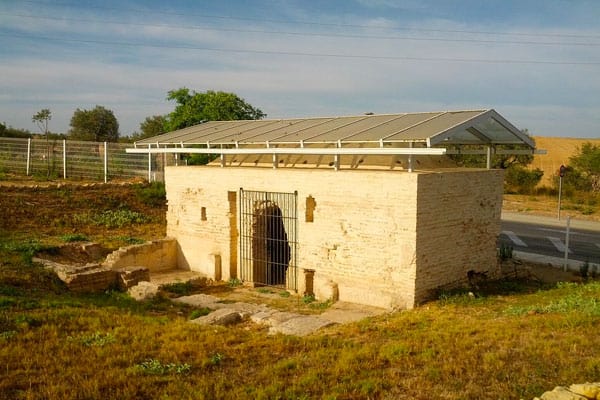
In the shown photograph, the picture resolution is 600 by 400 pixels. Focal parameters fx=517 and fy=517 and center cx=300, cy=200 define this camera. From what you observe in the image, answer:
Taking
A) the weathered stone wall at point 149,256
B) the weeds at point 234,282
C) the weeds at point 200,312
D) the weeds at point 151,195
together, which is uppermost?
the weeds at point 151,195

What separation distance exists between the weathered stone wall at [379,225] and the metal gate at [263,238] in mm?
378

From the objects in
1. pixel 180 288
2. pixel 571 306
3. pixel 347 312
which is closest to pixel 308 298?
pixel 347 312

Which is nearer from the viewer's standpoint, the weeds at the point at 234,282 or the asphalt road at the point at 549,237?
the weeds at the point at 234,282

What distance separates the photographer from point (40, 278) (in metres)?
11.0

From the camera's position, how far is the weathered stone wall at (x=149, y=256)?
45.5 ft

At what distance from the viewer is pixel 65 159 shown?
76.4 ft

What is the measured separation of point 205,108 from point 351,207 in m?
17.3

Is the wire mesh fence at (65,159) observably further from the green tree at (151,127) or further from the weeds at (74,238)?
the green tree at (151,127)

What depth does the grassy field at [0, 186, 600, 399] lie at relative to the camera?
548 cm

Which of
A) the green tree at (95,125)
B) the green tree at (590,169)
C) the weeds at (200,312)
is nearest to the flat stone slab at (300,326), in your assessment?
the weeds at (200,312)

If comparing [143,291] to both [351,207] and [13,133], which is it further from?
[13,133]

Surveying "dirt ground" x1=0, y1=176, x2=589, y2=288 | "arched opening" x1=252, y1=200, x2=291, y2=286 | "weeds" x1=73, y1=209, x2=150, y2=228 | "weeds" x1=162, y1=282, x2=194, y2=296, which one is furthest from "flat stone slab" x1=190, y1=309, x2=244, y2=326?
"weeds" x1=73, y1=209, x2=150, y2=228

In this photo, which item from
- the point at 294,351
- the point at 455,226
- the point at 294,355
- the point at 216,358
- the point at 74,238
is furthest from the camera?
the point at 74,238

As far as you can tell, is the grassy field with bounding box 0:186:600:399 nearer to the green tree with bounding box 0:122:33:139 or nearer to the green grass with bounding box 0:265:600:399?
the green grass with bounding box 0:265:600:399
